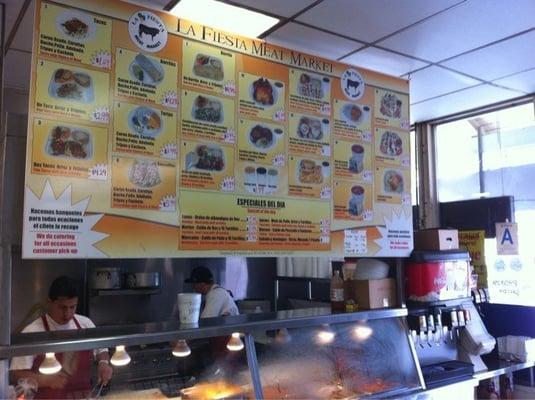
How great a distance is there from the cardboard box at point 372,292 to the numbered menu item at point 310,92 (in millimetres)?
1088

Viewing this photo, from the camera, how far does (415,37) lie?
322 cm

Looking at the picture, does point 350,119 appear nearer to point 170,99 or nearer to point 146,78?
point 170,99

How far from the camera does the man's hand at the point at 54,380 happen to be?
81.7 inches

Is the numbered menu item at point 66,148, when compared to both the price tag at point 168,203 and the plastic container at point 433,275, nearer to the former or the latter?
the price tag at point 168,203

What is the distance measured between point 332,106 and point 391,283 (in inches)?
47.2

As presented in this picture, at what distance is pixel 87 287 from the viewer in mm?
4855

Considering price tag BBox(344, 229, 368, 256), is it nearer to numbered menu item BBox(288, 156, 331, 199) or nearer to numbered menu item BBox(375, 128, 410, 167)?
numbered menu item BBox(288, 156, 331, 199)

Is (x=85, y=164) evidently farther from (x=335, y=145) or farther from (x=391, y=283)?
(x=391, y=283)

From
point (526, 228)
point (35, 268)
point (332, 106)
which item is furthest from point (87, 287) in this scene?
point (526, 228)

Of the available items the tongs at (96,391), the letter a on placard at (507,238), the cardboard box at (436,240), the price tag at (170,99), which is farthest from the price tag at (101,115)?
the letter a on placard at (507,238)

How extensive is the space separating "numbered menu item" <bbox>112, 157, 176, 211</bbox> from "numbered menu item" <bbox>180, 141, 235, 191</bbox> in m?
0.08

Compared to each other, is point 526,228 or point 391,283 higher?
point 526,228

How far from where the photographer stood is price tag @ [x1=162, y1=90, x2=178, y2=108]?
2.39 m

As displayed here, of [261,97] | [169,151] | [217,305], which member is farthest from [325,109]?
[217,305]
